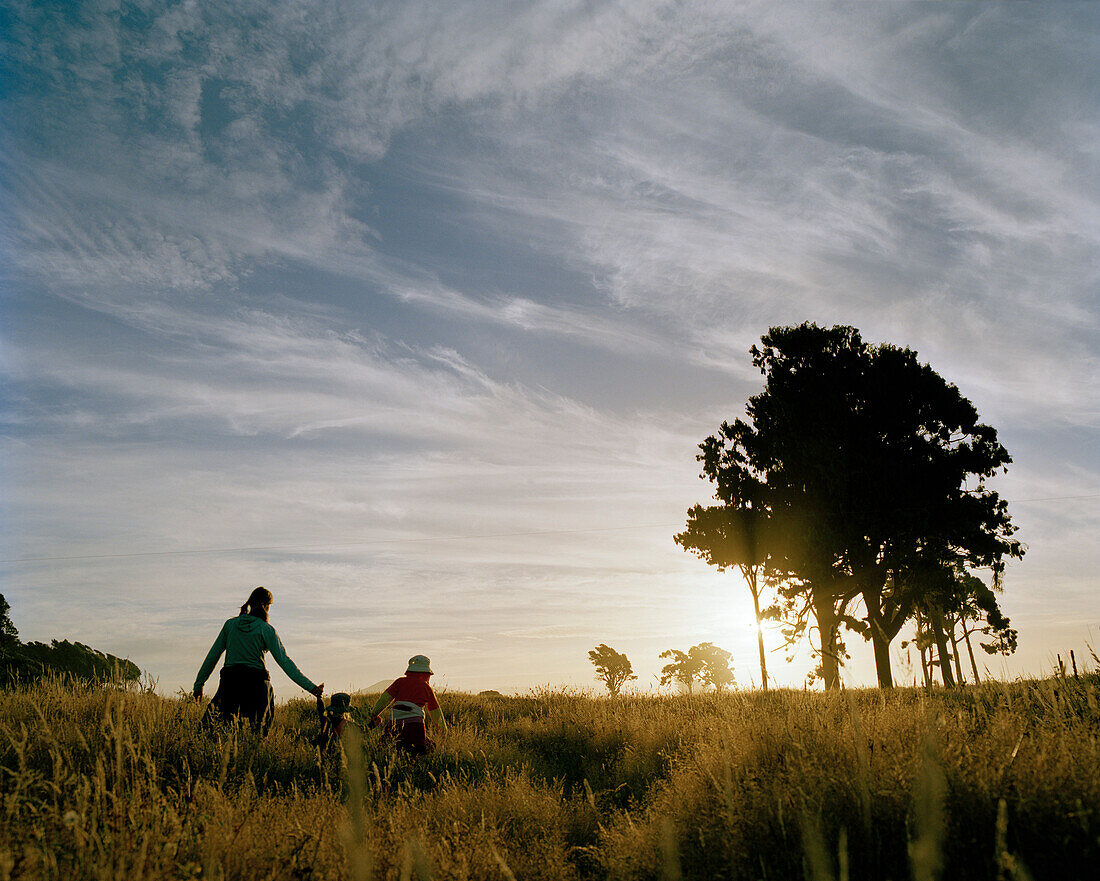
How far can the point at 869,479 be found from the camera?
19281 mm

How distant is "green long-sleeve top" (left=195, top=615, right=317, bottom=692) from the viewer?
713cm

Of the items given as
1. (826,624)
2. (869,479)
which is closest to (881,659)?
(826,624)

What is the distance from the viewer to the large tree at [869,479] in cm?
1930

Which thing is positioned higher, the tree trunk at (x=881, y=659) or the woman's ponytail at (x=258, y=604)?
the woman's ponytail at (x=258, y=604)

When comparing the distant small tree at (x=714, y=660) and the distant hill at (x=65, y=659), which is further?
the distant small tree at (x=714, y=660)

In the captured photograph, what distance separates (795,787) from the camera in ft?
12.4

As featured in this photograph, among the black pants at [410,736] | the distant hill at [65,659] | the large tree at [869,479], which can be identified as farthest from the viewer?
the large tree at [869,479]

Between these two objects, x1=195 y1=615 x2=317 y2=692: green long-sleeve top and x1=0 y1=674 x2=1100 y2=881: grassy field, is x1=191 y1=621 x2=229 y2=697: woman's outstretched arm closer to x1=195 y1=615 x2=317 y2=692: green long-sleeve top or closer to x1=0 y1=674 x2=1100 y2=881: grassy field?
x1=195 y1=615 x2=317 y2=692: green long-sleeve top

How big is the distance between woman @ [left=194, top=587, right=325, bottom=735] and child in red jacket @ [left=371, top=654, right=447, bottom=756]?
116 centimetres

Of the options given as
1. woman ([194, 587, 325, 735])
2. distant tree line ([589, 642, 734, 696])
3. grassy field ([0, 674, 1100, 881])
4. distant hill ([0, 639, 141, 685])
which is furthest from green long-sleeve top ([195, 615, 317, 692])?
distant tree line ([589, 642, 734, 696])

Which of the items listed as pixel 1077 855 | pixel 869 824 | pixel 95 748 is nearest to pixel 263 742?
A: pixel 95 748

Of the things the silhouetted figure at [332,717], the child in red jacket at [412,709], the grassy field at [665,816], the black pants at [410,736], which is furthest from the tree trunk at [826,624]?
the silhouetted figure at [332,717]

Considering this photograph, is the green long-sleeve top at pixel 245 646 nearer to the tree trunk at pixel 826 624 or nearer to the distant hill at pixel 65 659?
the distant hill at pixel 65 659

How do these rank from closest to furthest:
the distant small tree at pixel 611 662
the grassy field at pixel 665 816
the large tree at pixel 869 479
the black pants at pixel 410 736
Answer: the grassy field at pixel 665 816 < the black pants at pixel 410 736 < the large tree at pixel 869 479 < the distant small tree at pixel 611 662
